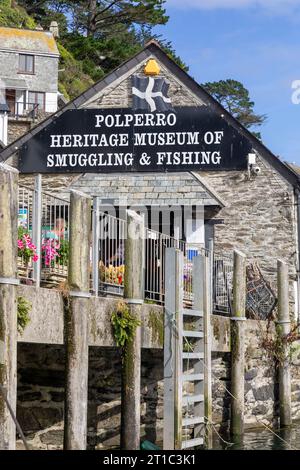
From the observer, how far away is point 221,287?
18172 mm

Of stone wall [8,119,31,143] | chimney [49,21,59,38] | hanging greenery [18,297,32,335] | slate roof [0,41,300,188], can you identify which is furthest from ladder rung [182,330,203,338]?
chimney [49,21,59,38]

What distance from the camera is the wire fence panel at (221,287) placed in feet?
59.4

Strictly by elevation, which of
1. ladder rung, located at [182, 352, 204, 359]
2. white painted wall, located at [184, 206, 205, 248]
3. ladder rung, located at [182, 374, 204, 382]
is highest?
white painted wall, located at [184, 206, 205, 248]

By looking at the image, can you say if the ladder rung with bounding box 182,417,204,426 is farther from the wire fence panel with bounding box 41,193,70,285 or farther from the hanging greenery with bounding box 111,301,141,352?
the wire fence panel with bounding box 41,193,70,285

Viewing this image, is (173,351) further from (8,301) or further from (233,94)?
(233,94)

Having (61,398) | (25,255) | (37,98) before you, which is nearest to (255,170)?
(61,398)

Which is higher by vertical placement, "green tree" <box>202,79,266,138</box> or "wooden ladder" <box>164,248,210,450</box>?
"green tree" <box>202,79,266,138</box>

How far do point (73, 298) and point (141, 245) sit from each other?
6.52ft

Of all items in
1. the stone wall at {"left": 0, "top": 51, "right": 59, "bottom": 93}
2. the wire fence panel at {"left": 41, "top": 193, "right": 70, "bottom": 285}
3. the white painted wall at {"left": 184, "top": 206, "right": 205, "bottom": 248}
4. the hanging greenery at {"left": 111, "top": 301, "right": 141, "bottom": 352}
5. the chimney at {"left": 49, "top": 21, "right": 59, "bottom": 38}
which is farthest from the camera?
the chimney at {"left": 49, "top": 21, "right": 59, "bottom": 38}

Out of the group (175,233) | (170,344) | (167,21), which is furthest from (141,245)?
(167,21)

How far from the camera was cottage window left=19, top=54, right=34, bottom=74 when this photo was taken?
6444cm

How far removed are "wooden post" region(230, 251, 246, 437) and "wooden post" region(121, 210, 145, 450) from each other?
4.91 m

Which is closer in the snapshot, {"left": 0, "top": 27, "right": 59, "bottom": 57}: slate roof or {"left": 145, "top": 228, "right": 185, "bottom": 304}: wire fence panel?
{"left": 145, "top": 228, "right": 185, "bottom": 304}: wire fence panel

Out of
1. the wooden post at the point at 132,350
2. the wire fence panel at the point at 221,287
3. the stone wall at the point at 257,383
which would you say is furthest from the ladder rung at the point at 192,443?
the wire fence panel at the point at 221,287
